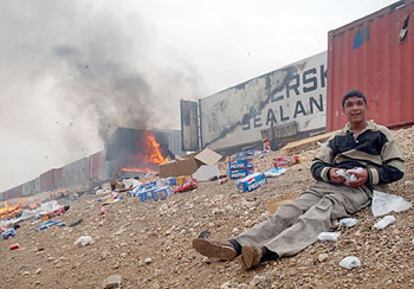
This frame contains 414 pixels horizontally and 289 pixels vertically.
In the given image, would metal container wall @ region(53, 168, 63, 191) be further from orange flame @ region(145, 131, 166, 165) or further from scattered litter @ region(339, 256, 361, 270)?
scattered litter @ region(339, 256, 361, 270)

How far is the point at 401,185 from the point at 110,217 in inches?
146

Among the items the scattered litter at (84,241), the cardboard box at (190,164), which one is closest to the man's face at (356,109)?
the scattered litter at (84,241)

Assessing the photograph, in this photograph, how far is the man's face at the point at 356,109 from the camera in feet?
8.77

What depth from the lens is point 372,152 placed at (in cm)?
257

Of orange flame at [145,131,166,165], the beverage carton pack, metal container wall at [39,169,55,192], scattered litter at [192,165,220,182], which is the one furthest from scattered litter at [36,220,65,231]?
metal container wall at [39,169,55,192]

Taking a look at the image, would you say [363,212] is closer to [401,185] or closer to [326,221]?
[326,221]

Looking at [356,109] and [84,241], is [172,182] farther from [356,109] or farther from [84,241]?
[356,109]

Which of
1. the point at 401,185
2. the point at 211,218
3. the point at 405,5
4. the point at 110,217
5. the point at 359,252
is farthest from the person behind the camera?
the point at 405,5

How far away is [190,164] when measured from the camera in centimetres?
671

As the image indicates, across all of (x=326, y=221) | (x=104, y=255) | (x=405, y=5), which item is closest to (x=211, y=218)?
(x=104, y=255)

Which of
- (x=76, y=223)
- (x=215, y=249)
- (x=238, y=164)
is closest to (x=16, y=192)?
(x=76, y=223)

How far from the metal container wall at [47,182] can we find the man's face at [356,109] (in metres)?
23.1

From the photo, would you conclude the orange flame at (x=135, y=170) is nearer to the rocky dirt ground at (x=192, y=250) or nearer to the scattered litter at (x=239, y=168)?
→ the rocky dirt ground at (x=192, y=250)

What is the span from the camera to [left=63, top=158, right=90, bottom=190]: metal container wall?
20.3 meters
